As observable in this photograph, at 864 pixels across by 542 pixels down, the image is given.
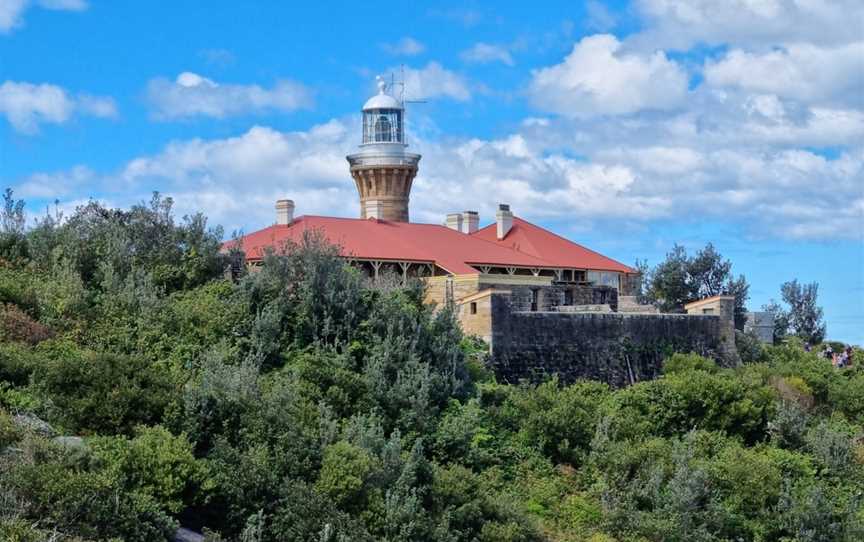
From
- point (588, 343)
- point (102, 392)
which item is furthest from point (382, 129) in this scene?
point (102, 392)

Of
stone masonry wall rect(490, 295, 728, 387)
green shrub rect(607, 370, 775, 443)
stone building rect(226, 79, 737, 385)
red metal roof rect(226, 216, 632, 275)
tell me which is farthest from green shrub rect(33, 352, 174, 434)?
red metal roof rect(226, 216, 632, 275)

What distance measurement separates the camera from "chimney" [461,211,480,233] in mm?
34812

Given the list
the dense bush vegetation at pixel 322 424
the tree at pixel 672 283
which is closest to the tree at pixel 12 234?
the dense bush vegetation at pixel 322 424

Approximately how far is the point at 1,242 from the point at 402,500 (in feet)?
31.7

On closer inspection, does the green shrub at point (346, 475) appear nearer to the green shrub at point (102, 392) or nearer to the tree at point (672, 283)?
the green shrub at point (102, 392)

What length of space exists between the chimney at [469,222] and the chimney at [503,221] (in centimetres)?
95

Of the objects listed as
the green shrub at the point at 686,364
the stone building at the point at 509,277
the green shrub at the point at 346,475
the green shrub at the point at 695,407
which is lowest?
the green shrub at the point at 346,475

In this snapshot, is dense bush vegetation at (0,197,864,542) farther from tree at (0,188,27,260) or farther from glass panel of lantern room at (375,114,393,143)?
glass panel of lantern room at (375,114,393,143)

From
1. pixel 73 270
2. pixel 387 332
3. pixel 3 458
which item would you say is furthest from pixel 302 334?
pixel 3 458

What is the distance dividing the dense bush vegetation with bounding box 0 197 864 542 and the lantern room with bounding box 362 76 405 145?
48.8 ft

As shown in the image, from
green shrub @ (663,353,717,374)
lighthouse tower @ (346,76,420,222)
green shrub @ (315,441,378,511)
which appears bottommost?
green shrub @ (315,441,378,511)

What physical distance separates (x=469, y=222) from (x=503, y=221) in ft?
3.95

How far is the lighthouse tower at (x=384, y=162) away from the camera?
3541 cm

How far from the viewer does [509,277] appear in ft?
82.5
